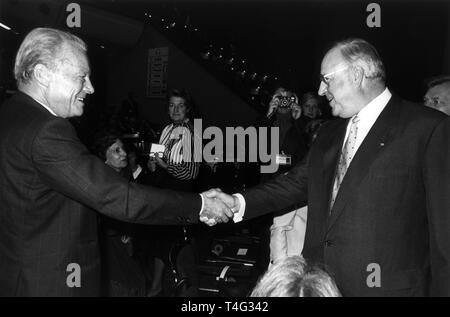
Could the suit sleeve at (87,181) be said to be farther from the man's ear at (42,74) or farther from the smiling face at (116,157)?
the smiling face at (116,157)

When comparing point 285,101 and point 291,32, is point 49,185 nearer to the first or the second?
point 285,101

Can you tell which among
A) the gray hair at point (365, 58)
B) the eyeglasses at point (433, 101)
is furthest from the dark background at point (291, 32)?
the gray hair at point (365, 58)

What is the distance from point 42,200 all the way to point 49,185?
0.22 feet

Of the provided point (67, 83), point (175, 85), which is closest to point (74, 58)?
point (67, 83)

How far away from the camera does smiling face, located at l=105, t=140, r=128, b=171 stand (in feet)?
13.6

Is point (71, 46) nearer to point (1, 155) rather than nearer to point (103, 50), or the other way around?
point (1, 155)

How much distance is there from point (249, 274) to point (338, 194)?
114 inches

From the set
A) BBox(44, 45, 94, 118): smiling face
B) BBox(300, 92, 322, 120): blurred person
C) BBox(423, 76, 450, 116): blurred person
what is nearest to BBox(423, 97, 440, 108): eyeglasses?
BBox(423, 76, 450, 116): blurred person

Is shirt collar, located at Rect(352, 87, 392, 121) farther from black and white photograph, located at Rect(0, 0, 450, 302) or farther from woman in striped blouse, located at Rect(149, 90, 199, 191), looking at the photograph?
woman in striped blouse, located at Rect(149, 90, 199, 191)

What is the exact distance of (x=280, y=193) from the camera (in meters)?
2.96

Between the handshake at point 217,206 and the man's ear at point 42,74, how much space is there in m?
1.08

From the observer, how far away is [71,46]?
215cm
